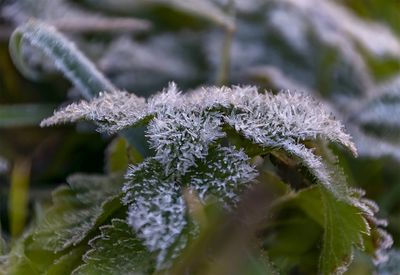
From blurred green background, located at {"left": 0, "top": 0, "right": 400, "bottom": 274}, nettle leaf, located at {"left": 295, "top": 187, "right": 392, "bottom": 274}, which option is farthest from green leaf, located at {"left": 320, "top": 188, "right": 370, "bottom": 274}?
blurred green background, located at {"left": 0, "top": 0, "right": 400, "bottom": 274}

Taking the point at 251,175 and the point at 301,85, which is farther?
the point at 301,85

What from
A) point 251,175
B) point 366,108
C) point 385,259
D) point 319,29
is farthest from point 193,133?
point 319,29

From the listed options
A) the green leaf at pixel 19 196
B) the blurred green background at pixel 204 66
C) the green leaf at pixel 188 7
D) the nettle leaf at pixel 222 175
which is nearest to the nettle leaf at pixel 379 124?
the blurred green background at pixel 204 66

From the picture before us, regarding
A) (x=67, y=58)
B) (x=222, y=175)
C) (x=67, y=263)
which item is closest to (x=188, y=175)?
(x=222, y=175)

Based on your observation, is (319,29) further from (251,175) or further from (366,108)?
(251,175)

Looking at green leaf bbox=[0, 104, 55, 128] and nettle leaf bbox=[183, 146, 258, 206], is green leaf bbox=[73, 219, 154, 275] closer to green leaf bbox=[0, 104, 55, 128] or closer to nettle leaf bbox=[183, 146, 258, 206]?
nettle leaf bbox=[183, 146, 258, 206]

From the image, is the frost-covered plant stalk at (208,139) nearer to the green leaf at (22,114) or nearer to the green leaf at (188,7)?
the green leaf at (22,114)
